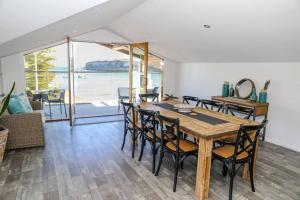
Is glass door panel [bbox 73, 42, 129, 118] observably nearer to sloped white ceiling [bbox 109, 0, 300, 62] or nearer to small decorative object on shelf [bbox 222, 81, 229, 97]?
sloped white ceiling [bbox 109, 0, 300, 62]

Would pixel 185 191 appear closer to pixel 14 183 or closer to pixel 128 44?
pixel 14 183

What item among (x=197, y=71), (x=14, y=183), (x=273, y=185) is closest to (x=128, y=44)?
(x=197, y=71)

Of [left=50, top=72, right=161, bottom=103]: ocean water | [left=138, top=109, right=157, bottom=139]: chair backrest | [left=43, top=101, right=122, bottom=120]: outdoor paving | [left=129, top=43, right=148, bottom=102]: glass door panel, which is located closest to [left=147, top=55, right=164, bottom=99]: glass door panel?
[left=50, top=72, right=161, bottom=103]: ocean water

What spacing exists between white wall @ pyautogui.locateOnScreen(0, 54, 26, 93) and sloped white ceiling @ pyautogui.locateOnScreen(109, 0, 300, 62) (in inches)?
96.2

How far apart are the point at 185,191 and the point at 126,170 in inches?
34.0

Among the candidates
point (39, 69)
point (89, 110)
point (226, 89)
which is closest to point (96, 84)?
point (89, 110)

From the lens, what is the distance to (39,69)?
6.13 m

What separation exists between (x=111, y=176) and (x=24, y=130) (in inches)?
71.4

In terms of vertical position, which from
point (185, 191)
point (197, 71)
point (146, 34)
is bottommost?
point (185, 191)

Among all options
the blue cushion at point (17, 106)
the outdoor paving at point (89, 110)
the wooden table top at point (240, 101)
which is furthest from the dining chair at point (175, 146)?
the outdoor paving at point (89, 110)

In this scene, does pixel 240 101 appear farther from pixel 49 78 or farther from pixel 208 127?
pixel 49 78

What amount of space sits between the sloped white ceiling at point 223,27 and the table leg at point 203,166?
1809 millimetres

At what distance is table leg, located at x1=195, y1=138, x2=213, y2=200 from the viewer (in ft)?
7.47

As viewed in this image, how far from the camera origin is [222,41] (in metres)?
3.90
